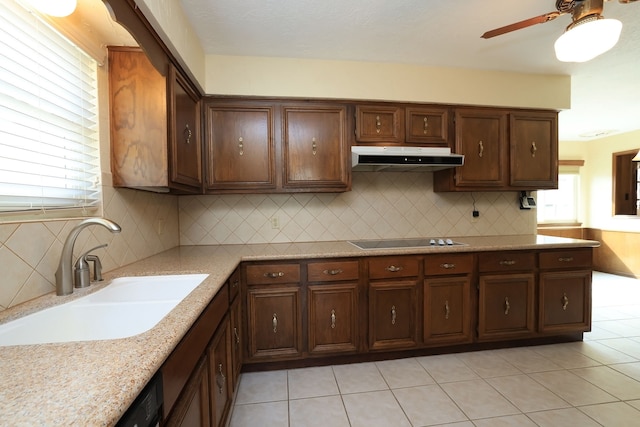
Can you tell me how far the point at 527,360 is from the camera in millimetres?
2184

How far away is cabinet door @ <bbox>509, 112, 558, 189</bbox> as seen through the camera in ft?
8.46

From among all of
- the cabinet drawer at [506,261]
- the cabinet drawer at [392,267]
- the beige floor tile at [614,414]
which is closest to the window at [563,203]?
the cabinet drawer at [506,261]

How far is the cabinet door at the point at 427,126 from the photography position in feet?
7.95

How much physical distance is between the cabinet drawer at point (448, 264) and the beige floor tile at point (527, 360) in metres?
0.75

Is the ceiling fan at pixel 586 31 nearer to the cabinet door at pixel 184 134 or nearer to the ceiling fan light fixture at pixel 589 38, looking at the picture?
the ceiling fan light fixture at pixel 589 38

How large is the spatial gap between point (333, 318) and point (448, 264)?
3.30 ft

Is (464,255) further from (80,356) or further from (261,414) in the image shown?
(80,356)

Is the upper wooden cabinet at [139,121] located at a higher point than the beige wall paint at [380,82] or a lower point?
lower

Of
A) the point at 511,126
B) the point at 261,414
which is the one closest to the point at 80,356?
the point at 261,414

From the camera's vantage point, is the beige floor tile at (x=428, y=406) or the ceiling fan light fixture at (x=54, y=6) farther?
the beige floor tile at (x=428, y=406)

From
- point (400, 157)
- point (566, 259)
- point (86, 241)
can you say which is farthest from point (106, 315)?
point (566, 259)

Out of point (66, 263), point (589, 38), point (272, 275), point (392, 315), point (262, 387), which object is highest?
point (589, 38)

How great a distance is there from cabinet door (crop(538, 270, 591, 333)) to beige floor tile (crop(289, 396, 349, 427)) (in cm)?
189

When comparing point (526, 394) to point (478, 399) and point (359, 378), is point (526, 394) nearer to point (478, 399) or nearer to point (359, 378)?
point (478, 399)
